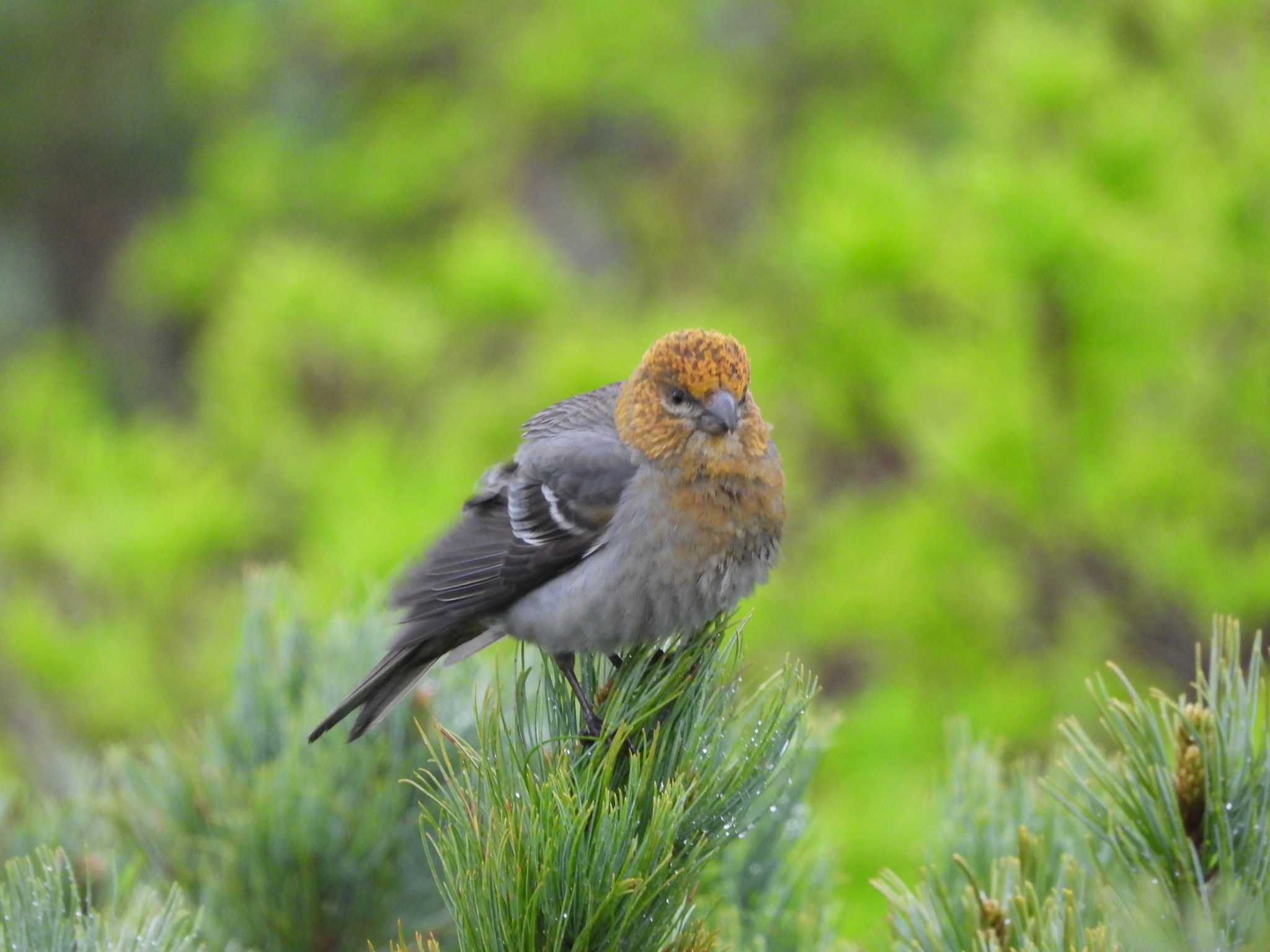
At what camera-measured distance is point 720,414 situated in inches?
63.9

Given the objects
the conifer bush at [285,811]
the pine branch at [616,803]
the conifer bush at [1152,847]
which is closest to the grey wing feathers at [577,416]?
the conifer bush at [285,811]

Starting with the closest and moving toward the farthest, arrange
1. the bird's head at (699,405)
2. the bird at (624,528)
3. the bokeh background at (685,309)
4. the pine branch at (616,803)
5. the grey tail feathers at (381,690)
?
the pine branch at (616,803)
the grey tail feathers at (381,690)
the bird at (624,528)
the bird's head at (699,405)
the bokeh background at (685,309)

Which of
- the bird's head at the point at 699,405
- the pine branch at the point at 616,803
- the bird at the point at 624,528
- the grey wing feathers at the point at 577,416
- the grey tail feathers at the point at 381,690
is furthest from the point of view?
the grey wing feathers at the point at 577,416

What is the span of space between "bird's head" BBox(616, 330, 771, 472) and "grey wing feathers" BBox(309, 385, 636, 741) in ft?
0.22

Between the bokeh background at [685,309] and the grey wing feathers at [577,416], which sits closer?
the grey wing feathers at [577,416]

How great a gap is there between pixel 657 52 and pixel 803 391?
2.75 m

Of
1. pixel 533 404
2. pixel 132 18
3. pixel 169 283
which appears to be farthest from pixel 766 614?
pixel 132 18

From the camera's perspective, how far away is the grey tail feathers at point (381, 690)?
122cm

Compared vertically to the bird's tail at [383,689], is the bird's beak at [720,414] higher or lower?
higher

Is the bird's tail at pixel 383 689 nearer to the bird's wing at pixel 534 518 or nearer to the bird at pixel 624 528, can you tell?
the bird at pixel 624 528

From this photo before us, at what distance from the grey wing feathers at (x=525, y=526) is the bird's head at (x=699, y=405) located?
0.07m

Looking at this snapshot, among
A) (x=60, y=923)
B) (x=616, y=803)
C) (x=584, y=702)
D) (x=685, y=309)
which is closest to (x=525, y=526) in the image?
(x=584, y=702)

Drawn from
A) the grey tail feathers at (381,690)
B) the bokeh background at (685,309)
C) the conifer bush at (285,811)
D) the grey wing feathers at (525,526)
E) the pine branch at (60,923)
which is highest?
the bokeh background at (685,309)

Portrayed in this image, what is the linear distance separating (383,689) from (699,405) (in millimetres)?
561
